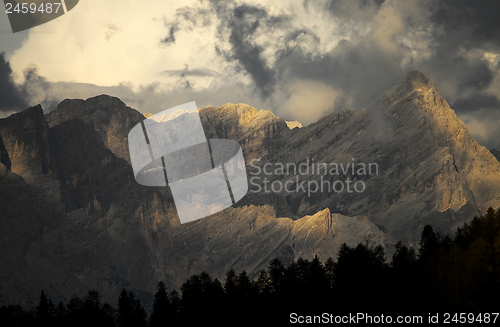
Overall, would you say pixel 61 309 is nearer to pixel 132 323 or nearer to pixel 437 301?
pixel 132 323

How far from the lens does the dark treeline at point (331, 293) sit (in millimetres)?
102719

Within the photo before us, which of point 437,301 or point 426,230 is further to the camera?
point 426,230

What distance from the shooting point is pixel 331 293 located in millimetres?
120875

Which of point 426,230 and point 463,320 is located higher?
point 426,230

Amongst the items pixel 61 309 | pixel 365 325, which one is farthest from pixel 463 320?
pixel 61 309

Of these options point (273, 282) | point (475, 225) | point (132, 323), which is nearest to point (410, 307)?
point (475, 225)

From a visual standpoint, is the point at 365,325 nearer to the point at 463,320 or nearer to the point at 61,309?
the point at 463,320

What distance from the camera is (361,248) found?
135625 millimetres

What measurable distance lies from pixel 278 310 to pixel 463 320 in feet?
117

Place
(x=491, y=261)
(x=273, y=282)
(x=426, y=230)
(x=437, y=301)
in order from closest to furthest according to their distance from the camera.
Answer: (x=491, y=261) → (x=437, y=301) → (x=273, y=282) → (x=426, y=230)

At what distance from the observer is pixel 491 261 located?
93.5 metres

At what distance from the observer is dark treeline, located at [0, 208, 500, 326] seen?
10272cm

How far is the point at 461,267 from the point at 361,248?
110ft

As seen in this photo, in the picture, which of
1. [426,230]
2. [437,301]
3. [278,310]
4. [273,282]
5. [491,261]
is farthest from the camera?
[426,230]
